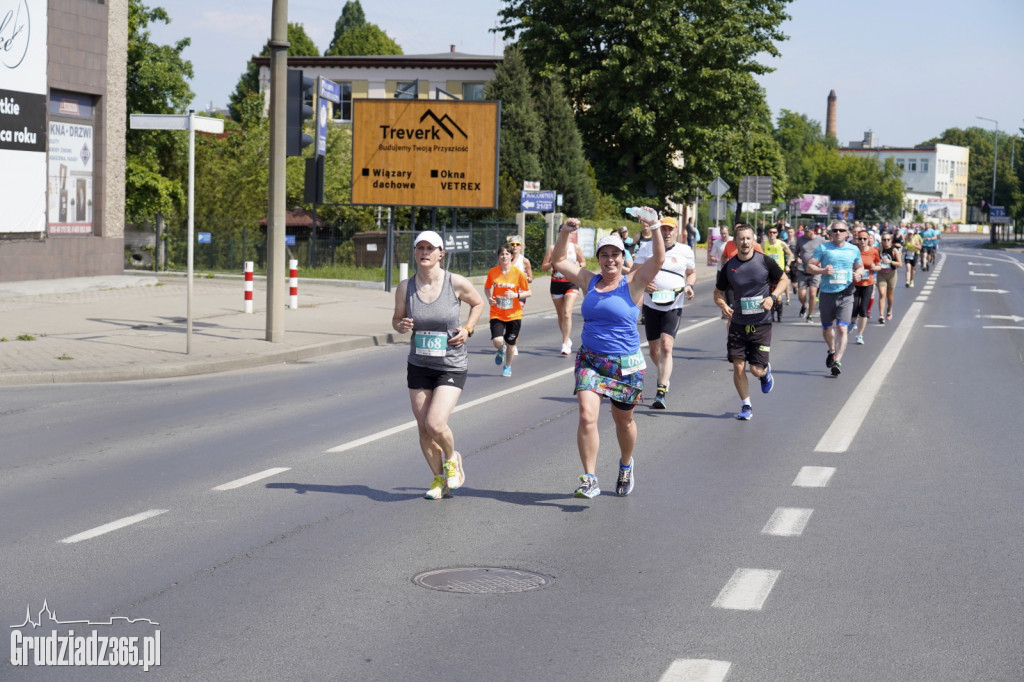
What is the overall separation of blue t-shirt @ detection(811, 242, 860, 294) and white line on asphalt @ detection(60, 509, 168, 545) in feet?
34.0

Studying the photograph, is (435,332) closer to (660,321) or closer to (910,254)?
(660,321)

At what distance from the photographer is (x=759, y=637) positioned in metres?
5.35

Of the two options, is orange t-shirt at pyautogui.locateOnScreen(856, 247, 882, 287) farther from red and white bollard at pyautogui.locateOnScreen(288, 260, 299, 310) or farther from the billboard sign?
the billboard sign

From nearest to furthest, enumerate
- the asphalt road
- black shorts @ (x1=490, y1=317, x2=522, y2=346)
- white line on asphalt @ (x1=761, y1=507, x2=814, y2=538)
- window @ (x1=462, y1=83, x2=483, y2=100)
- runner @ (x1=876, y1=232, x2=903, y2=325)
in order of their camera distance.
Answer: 1. the asphalt road
2. white line on asphalt @ (x1=761, y1=507, x2=814, y2=538)
3. black shorts @ (x1=490, y1=317, x2=522, y2=346)
4. runner @ (x1=876, y1=232, x2=903, y2=325)
5. window @ (x1=462, y1=83, x2=483, y2=100)

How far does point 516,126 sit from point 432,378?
38.1 metres

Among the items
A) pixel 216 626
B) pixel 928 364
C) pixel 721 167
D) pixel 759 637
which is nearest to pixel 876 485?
pixel 759 637

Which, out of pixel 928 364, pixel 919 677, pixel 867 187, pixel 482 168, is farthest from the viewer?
pixel 867 187

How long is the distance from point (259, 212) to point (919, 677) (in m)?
40.4

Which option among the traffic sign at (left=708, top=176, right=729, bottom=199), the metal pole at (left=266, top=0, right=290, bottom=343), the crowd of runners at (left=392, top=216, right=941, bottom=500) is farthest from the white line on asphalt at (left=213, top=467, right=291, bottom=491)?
the traffic sign at (left=708, top=176, right=729, bottom=199)

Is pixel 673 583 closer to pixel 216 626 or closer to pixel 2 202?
pixel 216 626

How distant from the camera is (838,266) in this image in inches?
628

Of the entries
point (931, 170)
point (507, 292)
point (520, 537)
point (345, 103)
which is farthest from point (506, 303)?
point (931, 170)

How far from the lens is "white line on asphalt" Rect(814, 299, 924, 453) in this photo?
419 inches

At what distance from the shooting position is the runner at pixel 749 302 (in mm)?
12188
